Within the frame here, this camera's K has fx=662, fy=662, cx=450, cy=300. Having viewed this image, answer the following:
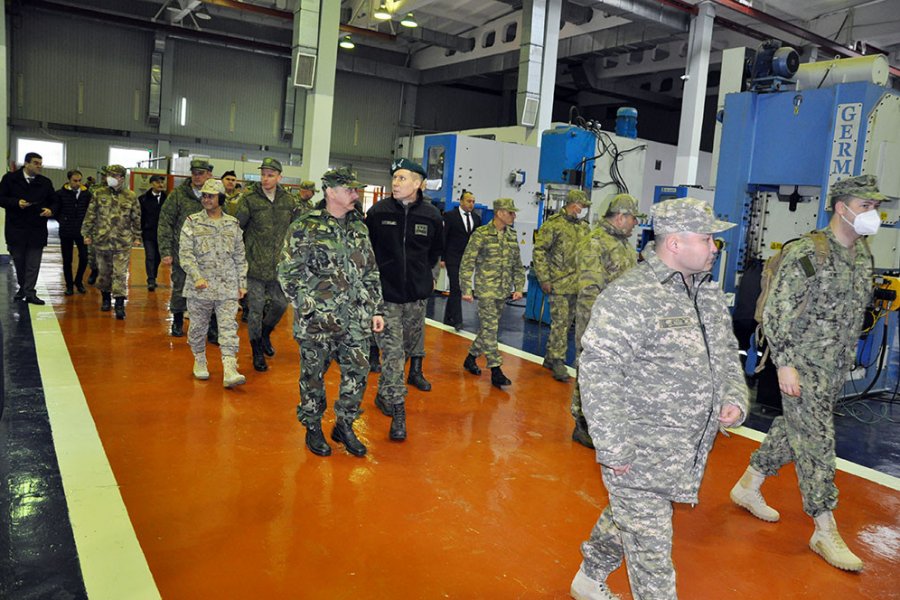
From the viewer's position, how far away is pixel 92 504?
351 cm

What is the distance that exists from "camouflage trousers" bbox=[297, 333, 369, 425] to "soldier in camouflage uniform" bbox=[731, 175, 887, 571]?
7.95ft

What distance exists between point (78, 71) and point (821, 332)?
933 inches

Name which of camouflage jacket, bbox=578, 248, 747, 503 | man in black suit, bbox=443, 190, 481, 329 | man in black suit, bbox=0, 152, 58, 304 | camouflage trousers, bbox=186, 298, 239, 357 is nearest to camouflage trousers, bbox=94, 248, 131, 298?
man in black suit, bbox=0, 152, 58, 304

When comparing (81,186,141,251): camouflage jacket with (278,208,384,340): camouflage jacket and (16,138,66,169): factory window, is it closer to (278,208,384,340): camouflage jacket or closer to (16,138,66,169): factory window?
(278,208,384,340): camouflage jacket

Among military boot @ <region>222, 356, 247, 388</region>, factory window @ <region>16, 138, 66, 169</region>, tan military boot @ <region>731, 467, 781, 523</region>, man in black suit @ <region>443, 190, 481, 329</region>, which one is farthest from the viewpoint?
factory window @ <region>16, 138, 66, 169</region>

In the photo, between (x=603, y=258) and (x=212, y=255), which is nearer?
(x=603, y=258)

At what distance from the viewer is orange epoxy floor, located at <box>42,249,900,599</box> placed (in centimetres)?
306

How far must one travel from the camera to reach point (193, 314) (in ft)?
18.8

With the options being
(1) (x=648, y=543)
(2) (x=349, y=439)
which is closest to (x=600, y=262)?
(2) (x=349, y=439)

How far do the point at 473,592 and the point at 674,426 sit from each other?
125 cm

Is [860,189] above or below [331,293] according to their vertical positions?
above

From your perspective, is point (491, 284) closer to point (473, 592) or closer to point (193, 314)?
point (193, 314)

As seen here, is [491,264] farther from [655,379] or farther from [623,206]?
[655,379]

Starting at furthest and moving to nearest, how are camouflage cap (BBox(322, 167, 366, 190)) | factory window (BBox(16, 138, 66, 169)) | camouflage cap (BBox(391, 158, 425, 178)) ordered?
factory window (BBox(16, 138, 66, 169)), camouflage cap (BBox(391, 158, 425, 178)), camouflage cap (BBox(322, 167, 366, 190))
